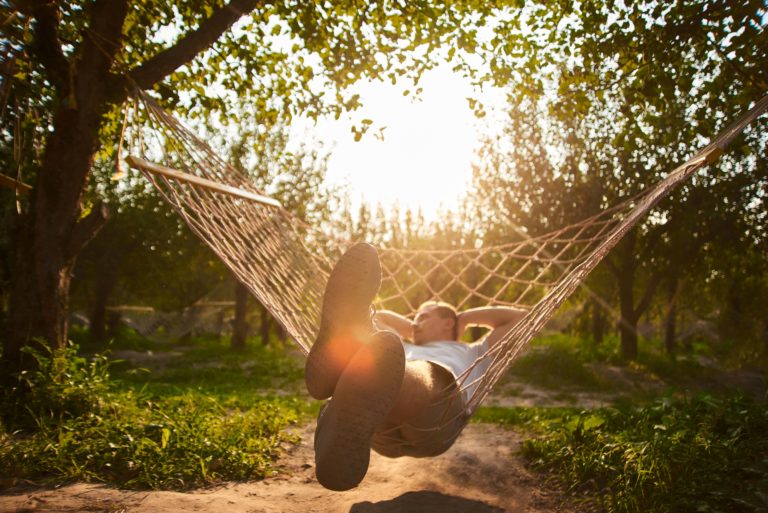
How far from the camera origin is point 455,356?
2174 millimetres

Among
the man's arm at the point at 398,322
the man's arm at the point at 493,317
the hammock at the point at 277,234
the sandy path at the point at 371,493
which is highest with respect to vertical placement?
the hammock at the point at 277,234

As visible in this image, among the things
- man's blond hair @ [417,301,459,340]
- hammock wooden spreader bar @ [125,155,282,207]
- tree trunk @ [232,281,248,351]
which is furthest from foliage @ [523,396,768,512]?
tree trunk @ [232,281,248,351]

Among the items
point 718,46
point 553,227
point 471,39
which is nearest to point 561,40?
point 471,39

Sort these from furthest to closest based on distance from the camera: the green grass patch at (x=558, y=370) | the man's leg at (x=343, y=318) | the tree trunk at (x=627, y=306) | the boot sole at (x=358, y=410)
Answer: the tree trunk at (x=627, y=306), the green grass patch at (x=558, y=370), the man's leg at (x=343, y=318), the boot sole at (x=358, y=410)

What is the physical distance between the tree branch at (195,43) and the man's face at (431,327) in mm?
1732

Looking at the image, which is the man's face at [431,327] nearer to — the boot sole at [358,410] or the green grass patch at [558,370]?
the boot sole at [358,410]

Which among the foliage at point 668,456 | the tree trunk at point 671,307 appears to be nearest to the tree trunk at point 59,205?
the foliage at point 668,456

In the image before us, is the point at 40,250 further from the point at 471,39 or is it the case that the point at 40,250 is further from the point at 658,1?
the point at 658,1

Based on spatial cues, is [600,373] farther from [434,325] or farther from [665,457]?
[665,457]

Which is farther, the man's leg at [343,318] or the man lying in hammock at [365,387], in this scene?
the man's leg at [343,318]

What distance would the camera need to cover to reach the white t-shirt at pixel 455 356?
6.46 ft

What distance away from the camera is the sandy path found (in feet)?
5.67

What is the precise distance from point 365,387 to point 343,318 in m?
0.23

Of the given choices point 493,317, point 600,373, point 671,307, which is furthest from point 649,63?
point 671,307
